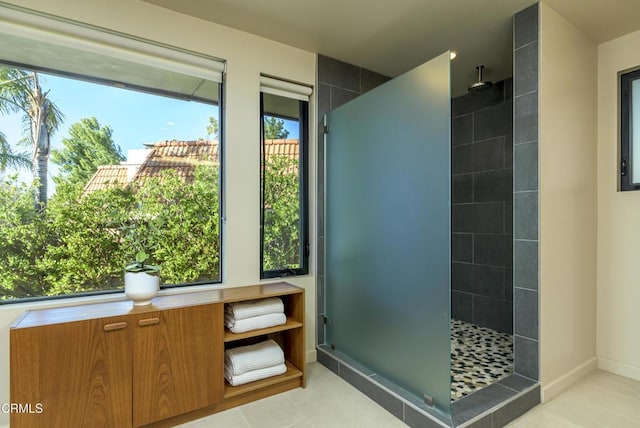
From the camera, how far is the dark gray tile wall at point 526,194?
2.10 meters

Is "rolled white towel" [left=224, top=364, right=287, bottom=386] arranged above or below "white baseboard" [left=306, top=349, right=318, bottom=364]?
above

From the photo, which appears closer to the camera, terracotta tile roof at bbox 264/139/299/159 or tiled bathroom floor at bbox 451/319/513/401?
tiled bathroom floor at bbox 451/319/513/401

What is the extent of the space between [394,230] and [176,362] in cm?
151

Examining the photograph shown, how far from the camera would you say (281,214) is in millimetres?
2695

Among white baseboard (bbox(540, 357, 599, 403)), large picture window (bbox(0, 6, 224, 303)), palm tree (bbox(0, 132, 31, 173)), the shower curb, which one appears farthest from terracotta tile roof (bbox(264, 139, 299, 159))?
white baseboard (bbox(540, 357, 599, 403))

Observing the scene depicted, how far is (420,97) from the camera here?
1905 millimetres

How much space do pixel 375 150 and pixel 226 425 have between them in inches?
76.5

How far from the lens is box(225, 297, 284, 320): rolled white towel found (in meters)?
2.13

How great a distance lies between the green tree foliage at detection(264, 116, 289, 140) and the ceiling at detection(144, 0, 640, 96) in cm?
60

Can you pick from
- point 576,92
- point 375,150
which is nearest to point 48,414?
point 375,150

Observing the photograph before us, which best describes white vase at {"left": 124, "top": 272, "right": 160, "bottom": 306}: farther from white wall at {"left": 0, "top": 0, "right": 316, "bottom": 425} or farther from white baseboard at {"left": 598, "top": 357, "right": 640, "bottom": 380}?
white baseboard at {"left": 598, "top": 357, "right": 640, "bottom": 380}

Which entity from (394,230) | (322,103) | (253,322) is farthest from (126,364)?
(322,103)

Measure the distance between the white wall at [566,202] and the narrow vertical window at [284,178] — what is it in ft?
5.60

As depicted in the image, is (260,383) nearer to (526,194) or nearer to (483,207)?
(526,194)
